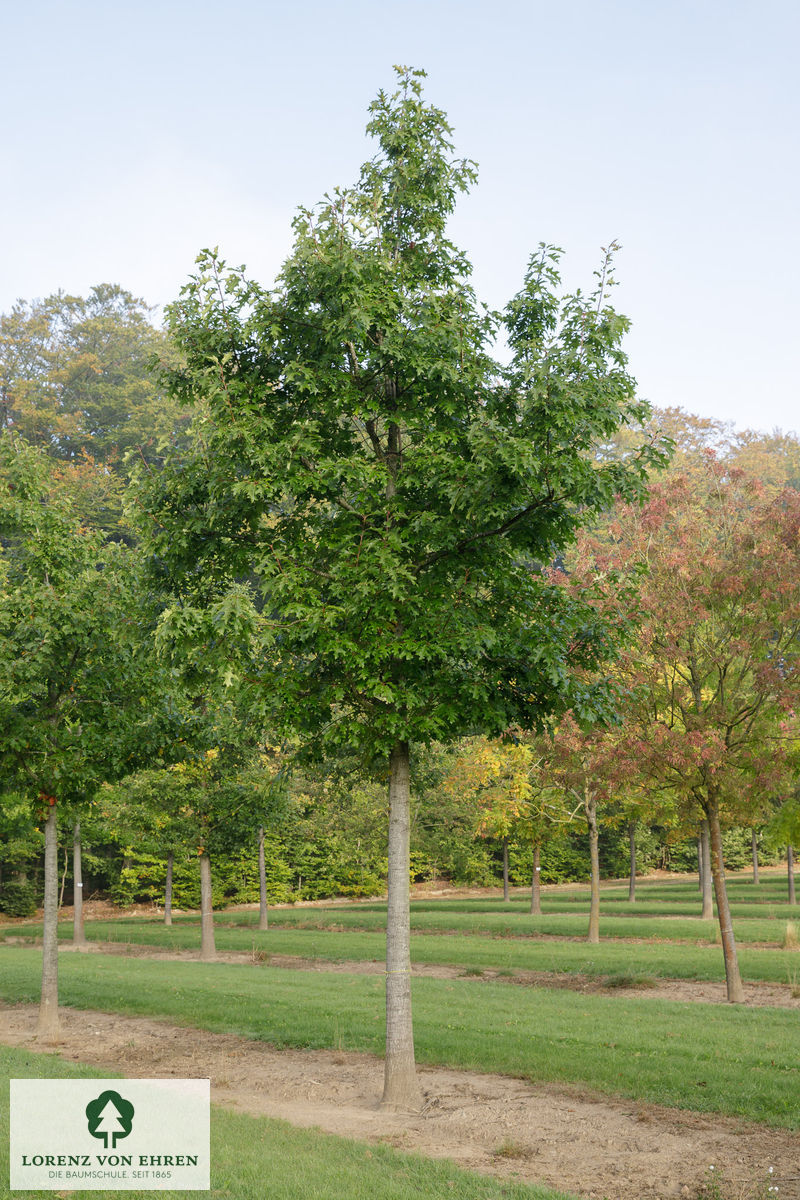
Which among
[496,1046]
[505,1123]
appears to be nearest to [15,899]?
[496,1046]

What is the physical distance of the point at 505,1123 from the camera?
28.1 ft

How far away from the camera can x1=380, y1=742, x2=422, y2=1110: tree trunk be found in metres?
9.20

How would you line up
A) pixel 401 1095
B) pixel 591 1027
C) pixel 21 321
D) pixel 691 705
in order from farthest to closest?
pixel 21 321 → pixel 691 705 → pixel 591 1027 → pixel 401 1095

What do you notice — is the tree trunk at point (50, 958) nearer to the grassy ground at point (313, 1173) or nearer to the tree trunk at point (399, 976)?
the grassy ground at point (313, 1173)

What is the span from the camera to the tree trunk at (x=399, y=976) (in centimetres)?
920

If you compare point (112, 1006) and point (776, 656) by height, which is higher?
point (776, 656)

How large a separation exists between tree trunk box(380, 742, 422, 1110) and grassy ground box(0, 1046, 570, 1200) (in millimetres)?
1352

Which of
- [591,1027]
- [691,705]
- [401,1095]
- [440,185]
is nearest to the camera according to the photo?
[401,1095]

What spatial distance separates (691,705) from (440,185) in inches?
363

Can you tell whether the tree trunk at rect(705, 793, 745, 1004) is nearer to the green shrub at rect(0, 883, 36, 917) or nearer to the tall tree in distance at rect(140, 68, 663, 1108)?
the tall tree in distance at rect(140, 68, 663, 1108)

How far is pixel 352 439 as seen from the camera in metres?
10.6

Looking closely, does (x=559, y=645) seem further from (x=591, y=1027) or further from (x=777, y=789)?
(x=777, y=789)

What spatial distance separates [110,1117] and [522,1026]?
7.94 meters

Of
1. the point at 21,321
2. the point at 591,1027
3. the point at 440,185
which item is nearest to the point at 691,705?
the point at 591,1027
